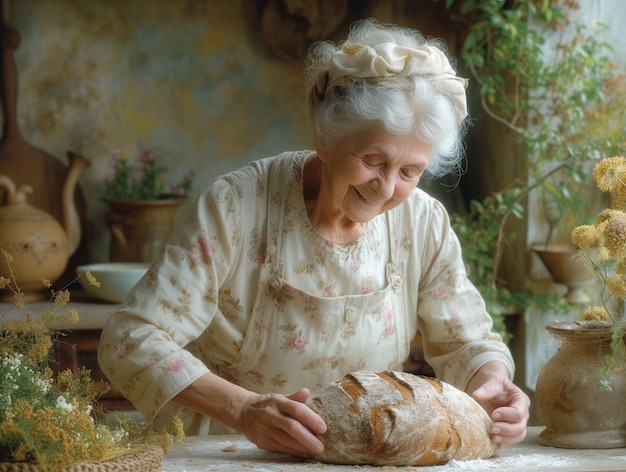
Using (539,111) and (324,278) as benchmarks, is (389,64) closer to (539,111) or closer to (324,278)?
(324,278)

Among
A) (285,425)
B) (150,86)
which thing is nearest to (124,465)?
(285,425)

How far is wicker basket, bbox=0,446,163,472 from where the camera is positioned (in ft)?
4.48

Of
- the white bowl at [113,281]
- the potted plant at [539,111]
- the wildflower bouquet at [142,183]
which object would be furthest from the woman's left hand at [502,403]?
the wildflower bouquet at [142,183]

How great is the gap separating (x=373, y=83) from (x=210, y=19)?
2239 mm

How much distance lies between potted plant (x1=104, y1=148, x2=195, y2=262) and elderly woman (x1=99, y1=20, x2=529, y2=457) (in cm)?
164

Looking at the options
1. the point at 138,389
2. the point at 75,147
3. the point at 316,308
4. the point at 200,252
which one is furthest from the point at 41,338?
the point at 75,147

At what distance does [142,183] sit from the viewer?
385 cm

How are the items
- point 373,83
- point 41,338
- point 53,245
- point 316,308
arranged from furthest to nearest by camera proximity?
point 53,245 < point 316,308 < point 373,83 < point 41,338

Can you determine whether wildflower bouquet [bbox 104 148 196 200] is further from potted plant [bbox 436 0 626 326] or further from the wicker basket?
the wicker basket

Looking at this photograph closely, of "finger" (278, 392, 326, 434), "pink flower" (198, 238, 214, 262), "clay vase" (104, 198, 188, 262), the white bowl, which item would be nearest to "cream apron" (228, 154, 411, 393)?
"pink flower" (198, 238, 214, 262)

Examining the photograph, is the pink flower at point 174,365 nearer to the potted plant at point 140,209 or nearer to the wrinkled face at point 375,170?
the wrinkled face at point 375,170

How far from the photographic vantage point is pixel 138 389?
1.87 meters

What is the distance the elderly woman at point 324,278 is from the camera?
6.04 ft

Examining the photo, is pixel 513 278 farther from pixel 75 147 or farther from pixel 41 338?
pixel 41 338
